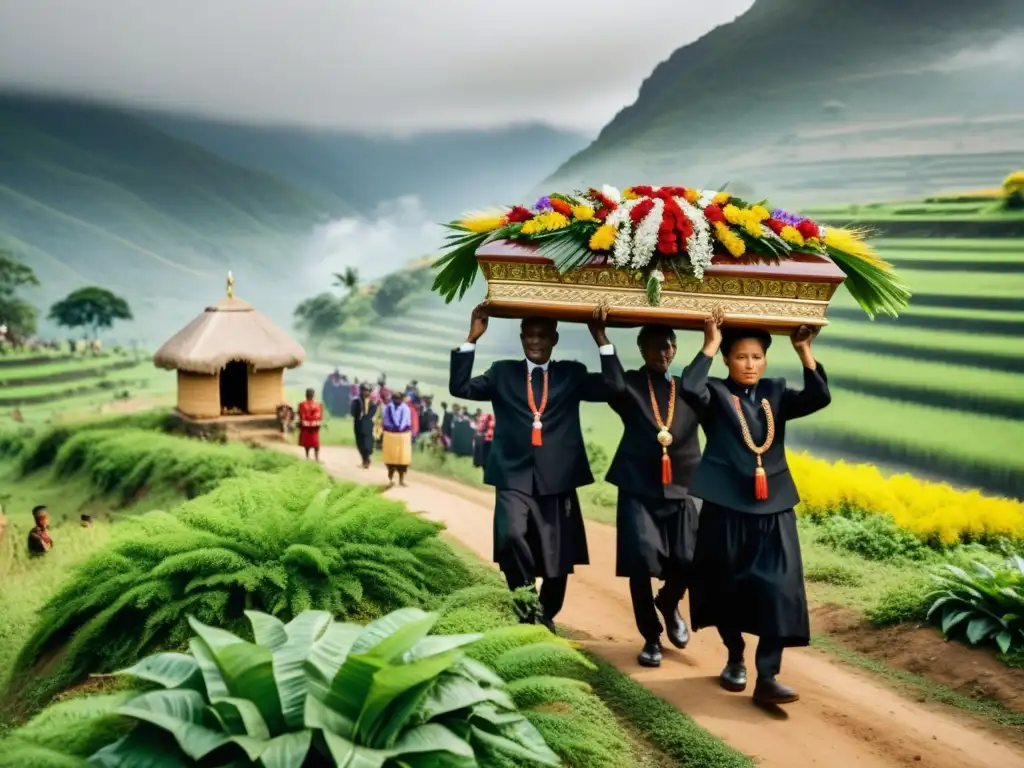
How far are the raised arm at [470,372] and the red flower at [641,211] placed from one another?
3.20ft

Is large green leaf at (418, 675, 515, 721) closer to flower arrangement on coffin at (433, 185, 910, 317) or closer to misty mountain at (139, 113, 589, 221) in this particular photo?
flower arrangement on coffin at (433, 185, 910, 317)

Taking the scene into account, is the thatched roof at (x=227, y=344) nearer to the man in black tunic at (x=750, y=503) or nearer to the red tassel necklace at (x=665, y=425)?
the red tassel necklace at (x=665, y=425)

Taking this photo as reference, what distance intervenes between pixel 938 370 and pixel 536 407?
8.72m

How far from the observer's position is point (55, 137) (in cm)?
1731

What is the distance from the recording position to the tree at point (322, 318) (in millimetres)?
19047

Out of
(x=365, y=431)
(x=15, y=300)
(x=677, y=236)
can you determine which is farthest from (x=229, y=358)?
(x=677, y=236)

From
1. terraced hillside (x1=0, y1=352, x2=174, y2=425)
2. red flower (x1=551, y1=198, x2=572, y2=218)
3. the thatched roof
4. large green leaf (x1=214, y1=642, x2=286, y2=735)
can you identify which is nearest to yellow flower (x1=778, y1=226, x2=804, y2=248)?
red flower (x1=551, y1=198, x2=572, y2=218)

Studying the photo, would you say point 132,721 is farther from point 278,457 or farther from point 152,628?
point 278,457

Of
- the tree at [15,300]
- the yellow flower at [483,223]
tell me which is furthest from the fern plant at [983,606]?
the tree at [15,300]

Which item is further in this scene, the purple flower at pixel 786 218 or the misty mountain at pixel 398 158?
the misty mountain at pixel 398 158

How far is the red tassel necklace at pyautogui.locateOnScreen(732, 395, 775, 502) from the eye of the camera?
516 centimetres

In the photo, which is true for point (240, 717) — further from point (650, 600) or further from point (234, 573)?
point (650, 600)

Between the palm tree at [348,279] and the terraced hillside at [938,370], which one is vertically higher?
the palm tree at [348,279]

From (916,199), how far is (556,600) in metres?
10.7
